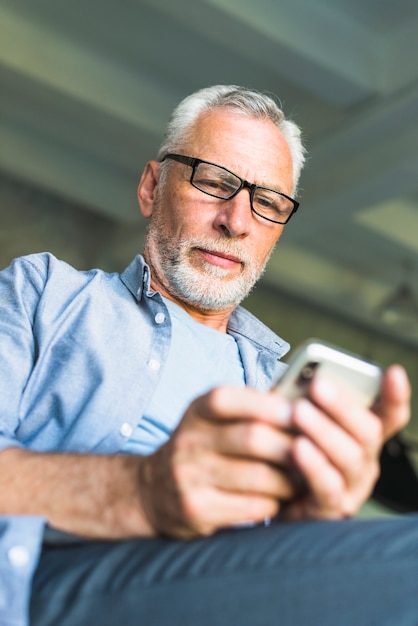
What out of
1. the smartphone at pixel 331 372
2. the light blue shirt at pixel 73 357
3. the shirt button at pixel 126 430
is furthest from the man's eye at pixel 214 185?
the smartphone at pixel 331 372

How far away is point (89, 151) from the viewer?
5910 mm

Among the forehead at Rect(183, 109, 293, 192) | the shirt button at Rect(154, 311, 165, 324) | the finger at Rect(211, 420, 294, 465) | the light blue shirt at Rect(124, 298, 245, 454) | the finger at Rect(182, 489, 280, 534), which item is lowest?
the light blue shirt at Rect(124, 298, 245, 454)

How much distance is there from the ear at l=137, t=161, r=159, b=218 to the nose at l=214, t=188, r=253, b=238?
0.24 m

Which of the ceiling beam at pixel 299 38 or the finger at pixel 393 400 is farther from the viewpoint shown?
the ceiling beam at pixel 299 38

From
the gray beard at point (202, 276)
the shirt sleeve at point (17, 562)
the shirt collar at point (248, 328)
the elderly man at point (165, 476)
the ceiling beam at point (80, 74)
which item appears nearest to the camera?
the elderly man at point (165, 476)

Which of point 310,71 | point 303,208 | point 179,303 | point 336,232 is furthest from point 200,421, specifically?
point 336,232

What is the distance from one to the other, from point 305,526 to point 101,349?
610 millimetres

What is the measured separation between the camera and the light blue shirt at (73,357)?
1.07 m

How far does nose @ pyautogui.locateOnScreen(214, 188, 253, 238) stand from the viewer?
1486 millimetres

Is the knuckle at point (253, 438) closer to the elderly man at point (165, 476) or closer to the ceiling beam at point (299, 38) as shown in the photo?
the elderly man at point (165, 476)

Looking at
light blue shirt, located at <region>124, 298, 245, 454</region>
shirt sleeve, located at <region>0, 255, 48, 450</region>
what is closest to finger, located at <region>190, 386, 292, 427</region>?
shirt sleeve, located at <region>0, 255, 48, 450</region>

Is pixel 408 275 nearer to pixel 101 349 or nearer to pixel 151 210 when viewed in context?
pixel 151 210

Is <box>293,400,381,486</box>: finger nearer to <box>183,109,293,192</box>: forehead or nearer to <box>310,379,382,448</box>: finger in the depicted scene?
<box>310,379,382,448</box>: finger

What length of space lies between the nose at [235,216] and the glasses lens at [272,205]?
33 millimetres
